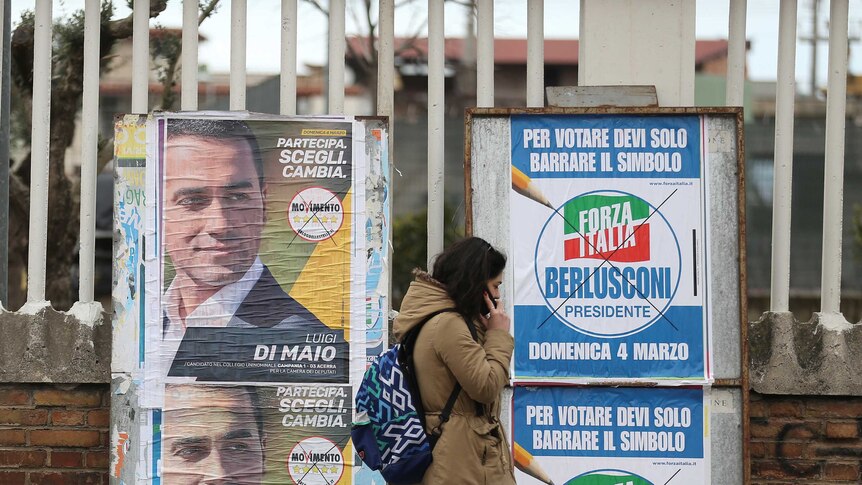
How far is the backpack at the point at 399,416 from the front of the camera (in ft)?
11.3

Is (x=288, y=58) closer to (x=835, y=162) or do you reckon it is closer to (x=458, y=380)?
(x=458, y=380)

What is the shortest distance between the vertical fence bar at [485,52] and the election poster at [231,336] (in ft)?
2.97

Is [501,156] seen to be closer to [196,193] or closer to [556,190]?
[556,190]

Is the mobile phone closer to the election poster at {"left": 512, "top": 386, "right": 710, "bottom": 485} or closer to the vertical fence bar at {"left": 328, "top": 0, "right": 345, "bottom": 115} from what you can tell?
the election poster at {"left": 512, "top": 386, "right": 710, "bottom": 485}

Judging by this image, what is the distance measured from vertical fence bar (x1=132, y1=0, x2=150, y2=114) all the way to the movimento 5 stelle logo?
1.98 metres

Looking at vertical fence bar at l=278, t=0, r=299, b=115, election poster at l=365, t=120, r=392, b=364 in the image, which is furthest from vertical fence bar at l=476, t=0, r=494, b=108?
vertical fence bar at l=278, t=0, r=299, b=115

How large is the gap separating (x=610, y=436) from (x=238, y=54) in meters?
2.41

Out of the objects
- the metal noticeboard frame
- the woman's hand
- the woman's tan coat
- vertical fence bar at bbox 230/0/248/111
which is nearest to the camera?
the woman's tan coat

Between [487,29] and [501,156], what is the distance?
663 millimetres

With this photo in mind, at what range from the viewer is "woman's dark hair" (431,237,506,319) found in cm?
346

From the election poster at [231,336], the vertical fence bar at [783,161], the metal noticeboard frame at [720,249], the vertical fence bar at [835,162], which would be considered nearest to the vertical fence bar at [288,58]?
the election poster at [231,336]

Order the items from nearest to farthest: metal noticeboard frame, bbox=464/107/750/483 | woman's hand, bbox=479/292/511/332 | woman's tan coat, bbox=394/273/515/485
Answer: woman's tan coat, bbox=394/273/515/485 → woman's hand, bbox=479/292/511/332 → metal noticeboard frame, bbox=464/107/750/483

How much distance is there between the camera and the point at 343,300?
14.5 feet

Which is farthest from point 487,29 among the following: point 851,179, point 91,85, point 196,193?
point 851,179
